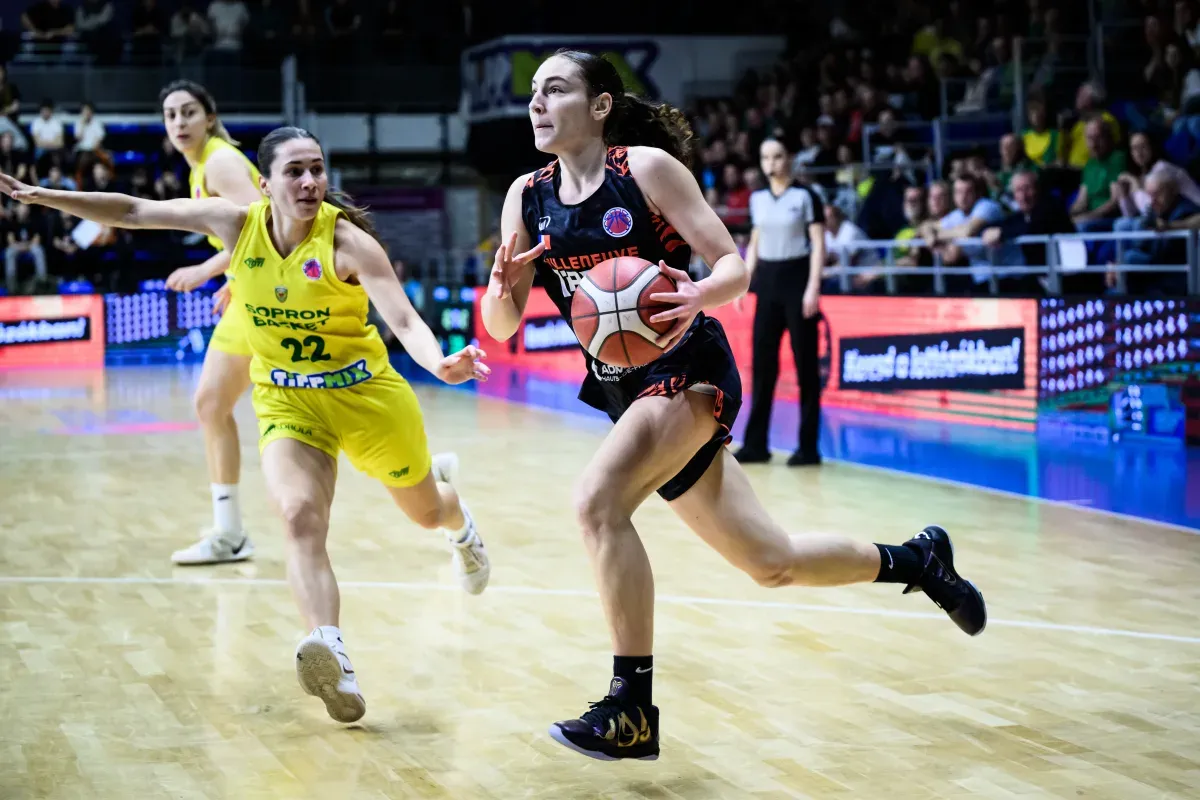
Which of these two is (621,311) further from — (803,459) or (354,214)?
(803,459)

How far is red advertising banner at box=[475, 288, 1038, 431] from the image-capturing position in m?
11.4

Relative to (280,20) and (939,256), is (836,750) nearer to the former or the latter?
(939,256)

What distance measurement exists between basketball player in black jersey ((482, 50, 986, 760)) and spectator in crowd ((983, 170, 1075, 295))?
7.97 metres

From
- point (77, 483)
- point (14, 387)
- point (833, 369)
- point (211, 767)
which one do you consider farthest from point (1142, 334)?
point (14, 387)

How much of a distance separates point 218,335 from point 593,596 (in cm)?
199

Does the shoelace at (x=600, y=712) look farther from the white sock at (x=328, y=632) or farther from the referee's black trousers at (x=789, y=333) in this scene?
the referee's black trousers at (x=789, y=333)

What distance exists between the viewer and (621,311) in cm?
398

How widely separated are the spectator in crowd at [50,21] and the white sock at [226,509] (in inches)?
703

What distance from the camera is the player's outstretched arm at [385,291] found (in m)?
4.65

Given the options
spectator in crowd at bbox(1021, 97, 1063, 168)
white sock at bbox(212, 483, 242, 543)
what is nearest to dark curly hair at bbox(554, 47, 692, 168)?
white sock at bbox(212, 483, 242, 543)

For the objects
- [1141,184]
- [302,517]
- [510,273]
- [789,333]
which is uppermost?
[1141,184]

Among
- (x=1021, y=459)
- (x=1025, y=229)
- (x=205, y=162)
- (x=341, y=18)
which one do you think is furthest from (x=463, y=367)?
(x=341, y=18)

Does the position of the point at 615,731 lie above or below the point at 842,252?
below

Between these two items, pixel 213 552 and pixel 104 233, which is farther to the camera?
pixel 104 233
